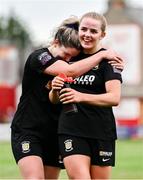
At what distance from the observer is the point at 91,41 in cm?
848

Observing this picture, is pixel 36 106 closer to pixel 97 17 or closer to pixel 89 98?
pixel 89 98

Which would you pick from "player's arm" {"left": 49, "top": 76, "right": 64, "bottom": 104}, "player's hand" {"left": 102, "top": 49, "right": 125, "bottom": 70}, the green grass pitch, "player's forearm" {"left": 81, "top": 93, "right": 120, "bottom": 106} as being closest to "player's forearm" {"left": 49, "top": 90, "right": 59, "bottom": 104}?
"player's arm" {"left": 49, "top": 76, "right": 64, "bottom": 104}

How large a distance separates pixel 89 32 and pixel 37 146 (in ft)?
4.36

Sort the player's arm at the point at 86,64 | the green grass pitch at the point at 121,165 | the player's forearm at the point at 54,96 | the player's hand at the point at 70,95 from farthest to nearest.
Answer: the green grass pitch at the point at 121,165 < the player's forearm at the point at 54,96 < the player's arm at the point at 86,64 < the player's hand at the point at 70,95

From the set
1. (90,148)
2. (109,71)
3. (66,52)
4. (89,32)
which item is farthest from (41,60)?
(90,148)

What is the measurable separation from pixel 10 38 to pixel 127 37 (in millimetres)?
42691

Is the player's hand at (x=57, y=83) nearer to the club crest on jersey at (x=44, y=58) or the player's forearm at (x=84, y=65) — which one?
the player's forearm at (x=84, y=65)

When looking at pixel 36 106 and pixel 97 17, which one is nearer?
pixel 97 17

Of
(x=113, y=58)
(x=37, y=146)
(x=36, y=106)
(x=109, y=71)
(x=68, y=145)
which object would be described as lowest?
(x=37, y=146)

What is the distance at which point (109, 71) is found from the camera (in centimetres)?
849

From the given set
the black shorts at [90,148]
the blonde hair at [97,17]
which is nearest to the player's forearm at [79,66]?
the blonde hair at [97,17]

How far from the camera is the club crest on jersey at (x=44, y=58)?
28.5ft

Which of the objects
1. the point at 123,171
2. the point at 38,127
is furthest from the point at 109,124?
the point at 123,171

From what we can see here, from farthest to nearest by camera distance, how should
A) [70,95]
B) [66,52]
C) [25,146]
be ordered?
[25,146]
[66,52]
[70,95]
